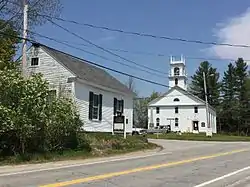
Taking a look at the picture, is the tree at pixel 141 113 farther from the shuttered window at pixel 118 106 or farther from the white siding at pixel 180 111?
the shuttered window at pixel 118 106

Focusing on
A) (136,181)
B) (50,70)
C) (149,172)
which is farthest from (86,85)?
(136,181)

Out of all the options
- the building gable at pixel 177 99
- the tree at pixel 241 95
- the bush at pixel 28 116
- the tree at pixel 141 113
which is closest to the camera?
the bush at pixel 28 116

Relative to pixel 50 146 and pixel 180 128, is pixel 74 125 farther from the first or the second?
pixel 180 128

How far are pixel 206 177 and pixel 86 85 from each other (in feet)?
66.2

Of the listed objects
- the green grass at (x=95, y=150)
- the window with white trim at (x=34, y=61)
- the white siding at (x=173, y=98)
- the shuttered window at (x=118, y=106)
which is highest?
the white siding at (x=173, y=98)

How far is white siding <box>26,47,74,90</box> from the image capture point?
32.5 m

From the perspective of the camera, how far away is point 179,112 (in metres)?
85.8

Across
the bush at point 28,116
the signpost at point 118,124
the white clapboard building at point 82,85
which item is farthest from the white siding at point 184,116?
the bush at point 28,116

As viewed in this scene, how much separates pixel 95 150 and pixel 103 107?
10.2 metres

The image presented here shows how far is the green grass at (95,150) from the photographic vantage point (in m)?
20.5

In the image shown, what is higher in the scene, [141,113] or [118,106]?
[141,113]

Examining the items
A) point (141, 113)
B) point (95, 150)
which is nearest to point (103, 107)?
point (95, 150)

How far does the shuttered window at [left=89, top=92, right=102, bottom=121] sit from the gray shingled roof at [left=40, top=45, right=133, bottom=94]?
113 cm

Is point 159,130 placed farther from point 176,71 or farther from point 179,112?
point 176,71
